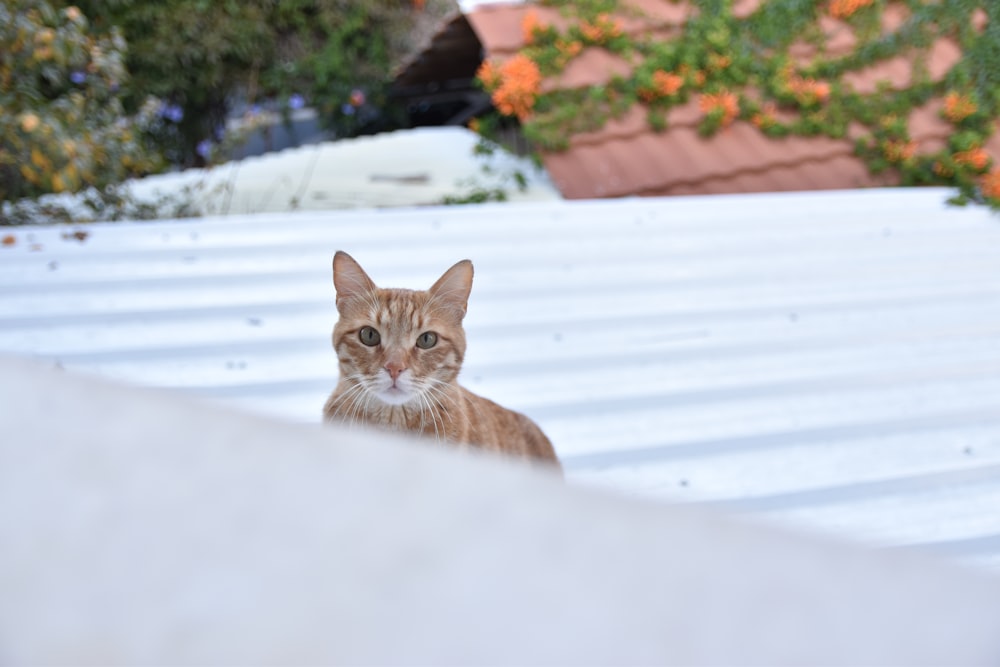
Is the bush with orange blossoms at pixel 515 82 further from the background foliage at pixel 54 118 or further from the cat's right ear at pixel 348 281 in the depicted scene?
the cat's right ear at pixel 348 281

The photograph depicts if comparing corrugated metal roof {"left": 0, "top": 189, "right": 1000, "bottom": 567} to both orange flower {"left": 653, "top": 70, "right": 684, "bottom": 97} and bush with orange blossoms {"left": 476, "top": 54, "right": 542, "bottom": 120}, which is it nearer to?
bush with orange blossoms {"left": 476, "top": 54, "right": 542, "bottom": 120}

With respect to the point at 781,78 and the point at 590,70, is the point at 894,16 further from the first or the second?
the point at 590,70

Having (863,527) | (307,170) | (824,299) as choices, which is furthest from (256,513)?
(307,170)

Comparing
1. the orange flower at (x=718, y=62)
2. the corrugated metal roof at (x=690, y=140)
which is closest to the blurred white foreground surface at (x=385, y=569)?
the corrugated metal roof at (x=690, y=140)

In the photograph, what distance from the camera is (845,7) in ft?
13.2

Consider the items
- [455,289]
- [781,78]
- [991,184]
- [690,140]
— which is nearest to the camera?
[455,289]

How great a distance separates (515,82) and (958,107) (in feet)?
7.86

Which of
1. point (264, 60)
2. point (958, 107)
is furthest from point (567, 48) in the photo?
A: point (264, 60)

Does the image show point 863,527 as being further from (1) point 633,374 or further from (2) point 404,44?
(2) point 404,44

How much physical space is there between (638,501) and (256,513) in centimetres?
13

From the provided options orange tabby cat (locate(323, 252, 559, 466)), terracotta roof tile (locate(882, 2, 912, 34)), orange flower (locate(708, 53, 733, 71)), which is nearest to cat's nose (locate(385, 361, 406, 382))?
orange tabby cat (locate(323, 252, 559, 466))

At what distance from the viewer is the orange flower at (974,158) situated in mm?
3680

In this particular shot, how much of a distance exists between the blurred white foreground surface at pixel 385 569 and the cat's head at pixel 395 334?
63cm

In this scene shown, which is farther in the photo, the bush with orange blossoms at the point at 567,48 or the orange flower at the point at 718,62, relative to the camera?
the orange flower at the point at 718,62
